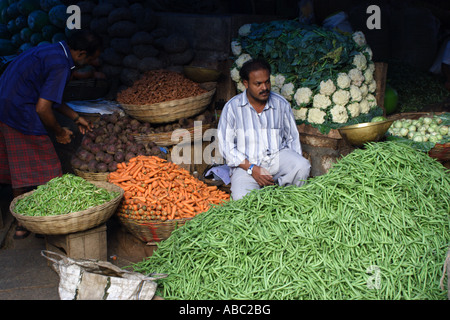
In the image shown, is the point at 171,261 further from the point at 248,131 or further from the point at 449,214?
the point at 449,214

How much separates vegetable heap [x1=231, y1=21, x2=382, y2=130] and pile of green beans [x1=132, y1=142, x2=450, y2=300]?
1.53m

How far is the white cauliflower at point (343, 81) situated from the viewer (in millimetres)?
4449

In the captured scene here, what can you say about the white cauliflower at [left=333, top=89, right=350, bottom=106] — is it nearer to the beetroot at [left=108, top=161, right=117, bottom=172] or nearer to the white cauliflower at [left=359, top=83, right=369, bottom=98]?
the white cauliflower at [left=359, top=83, right=369, bottom=98]

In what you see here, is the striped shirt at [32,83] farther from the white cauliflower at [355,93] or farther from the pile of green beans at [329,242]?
the white cauliflower at [355,93]

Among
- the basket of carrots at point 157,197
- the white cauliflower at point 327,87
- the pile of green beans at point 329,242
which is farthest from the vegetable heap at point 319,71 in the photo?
the pile of green beans at point 329,242

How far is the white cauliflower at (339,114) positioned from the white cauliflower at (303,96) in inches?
11.2

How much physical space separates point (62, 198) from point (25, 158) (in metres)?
1.07

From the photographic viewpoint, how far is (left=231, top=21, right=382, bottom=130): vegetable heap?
4461 mm

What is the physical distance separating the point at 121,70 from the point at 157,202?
2580 millimetres

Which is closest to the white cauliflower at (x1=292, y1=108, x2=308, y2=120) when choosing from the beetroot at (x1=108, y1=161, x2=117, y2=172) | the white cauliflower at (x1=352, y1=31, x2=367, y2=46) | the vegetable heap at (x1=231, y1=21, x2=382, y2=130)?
the vegetable heap at (x1=231, y1=21, x2=382, y2=130)

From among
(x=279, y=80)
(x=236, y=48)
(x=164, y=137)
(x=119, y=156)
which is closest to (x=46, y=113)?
(x=119, y=156)

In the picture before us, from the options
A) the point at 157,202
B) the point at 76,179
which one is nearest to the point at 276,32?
the point at 157,202

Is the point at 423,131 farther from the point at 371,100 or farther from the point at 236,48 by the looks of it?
the point at 236,48

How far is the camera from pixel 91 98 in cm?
545
